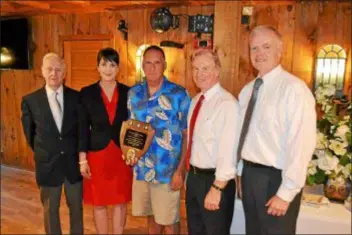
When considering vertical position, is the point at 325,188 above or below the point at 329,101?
below

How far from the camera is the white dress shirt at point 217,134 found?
1536mm

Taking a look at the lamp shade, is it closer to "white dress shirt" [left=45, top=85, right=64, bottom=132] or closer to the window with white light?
the window with white light

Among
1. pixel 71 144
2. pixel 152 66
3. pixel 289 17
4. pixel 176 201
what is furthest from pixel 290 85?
pixel 289 17

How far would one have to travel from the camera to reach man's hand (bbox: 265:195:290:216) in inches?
54.6

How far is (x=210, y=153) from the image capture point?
1610 mm

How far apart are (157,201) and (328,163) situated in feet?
3.44

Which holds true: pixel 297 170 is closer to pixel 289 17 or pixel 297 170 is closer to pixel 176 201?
pixel 176 201

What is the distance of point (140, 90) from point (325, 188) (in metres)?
1.34

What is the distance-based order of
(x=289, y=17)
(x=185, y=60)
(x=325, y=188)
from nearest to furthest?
(x=325, y=188) < (x=289, y=17) < (x=185, y=60)

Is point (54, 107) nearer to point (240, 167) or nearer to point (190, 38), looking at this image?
point (240, 167)

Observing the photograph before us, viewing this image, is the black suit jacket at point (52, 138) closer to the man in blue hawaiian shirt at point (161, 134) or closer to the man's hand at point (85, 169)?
the man's hand at point (85, 169)

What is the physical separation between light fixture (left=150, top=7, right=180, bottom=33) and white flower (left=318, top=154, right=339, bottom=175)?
2113mm

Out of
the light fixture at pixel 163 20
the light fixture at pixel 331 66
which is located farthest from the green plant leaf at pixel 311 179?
the light fixture at pixel 163 20

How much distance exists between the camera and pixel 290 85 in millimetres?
1382
